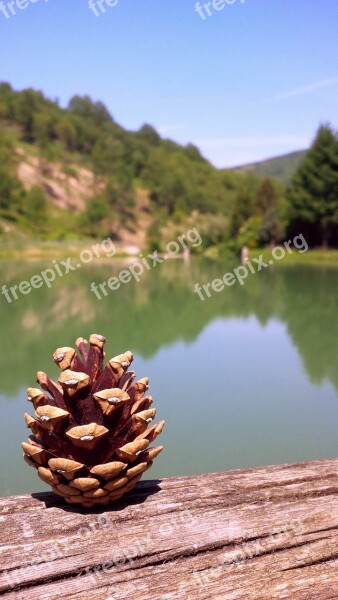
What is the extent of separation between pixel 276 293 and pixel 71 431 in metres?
10.9

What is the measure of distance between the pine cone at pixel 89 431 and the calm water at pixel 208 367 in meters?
1.69

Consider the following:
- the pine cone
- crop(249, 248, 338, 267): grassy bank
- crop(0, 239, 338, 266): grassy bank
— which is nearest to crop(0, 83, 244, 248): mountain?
crop(0, 239, 338, 266): grassy bank

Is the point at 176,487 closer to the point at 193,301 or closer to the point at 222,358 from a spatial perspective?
the point at 222,358

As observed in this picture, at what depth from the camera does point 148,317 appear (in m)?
8.47

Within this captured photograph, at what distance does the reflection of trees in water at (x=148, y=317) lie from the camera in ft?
18.5

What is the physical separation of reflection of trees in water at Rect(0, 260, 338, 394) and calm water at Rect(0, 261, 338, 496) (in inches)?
0.8

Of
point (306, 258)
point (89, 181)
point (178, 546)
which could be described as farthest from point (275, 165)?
point (178, 546)

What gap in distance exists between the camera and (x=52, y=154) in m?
53.4

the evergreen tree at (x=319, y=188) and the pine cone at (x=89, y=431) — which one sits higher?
the evergreen tree at (x=319, y=188)

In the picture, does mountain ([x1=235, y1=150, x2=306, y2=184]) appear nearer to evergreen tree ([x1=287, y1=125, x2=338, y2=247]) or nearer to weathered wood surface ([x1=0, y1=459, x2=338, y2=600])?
evergreen tree ([x1=287, y1=125, x2=338, y2=247])

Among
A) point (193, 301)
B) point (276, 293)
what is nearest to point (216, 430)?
point (193, 301)

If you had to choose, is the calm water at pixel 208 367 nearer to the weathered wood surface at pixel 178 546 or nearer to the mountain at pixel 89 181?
the weathered wood surface at pixel 178 546

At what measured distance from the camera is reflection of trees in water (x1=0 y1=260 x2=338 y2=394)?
18.5ft

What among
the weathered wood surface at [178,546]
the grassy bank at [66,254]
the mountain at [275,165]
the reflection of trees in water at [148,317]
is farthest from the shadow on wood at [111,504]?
the mountain at [275,165]
